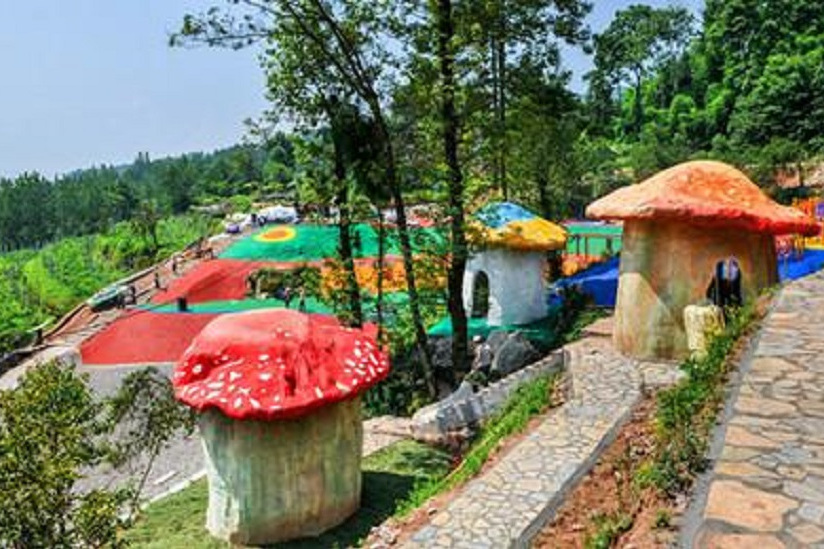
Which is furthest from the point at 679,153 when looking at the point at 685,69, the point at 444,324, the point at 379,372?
the point at 379,372

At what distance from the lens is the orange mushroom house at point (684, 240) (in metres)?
11.4

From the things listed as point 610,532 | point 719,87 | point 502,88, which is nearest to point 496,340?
point 502,88

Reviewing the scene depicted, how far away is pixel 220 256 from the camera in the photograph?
119ft

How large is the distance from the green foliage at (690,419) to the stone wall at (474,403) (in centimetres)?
494

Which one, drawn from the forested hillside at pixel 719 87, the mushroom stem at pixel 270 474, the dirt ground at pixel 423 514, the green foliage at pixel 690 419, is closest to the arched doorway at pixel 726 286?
A: the dirt ground at pixel 423 514

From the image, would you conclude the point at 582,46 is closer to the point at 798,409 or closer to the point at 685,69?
the point at 798,409

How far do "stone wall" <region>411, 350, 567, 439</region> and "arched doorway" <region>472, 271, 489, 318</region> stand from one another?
6824 millimetres

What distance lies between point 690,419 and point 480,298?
1478cm

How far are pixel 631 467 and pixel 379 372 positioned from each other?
162 inches

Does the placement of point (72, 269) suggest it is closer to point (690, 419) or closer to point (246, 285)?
point (246, 285)

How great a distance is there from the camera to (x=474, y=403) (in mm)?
13164

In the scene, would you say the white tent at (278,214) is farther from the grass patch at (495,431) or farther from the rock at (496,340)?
the grass patch at (495,431)

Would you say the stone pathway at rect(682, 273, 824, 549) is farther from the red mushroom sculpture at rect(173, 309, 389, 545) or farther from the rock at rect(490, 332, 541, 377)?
the rock at rect(490, 332, 541, 377)

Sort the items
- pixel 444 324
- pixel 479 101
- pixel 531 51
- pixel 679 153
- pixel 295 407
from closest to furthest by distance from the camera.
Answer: pixel 295 407
pixel 479 101
pixel 531 51
pixel 444 324
pixel 679 153
